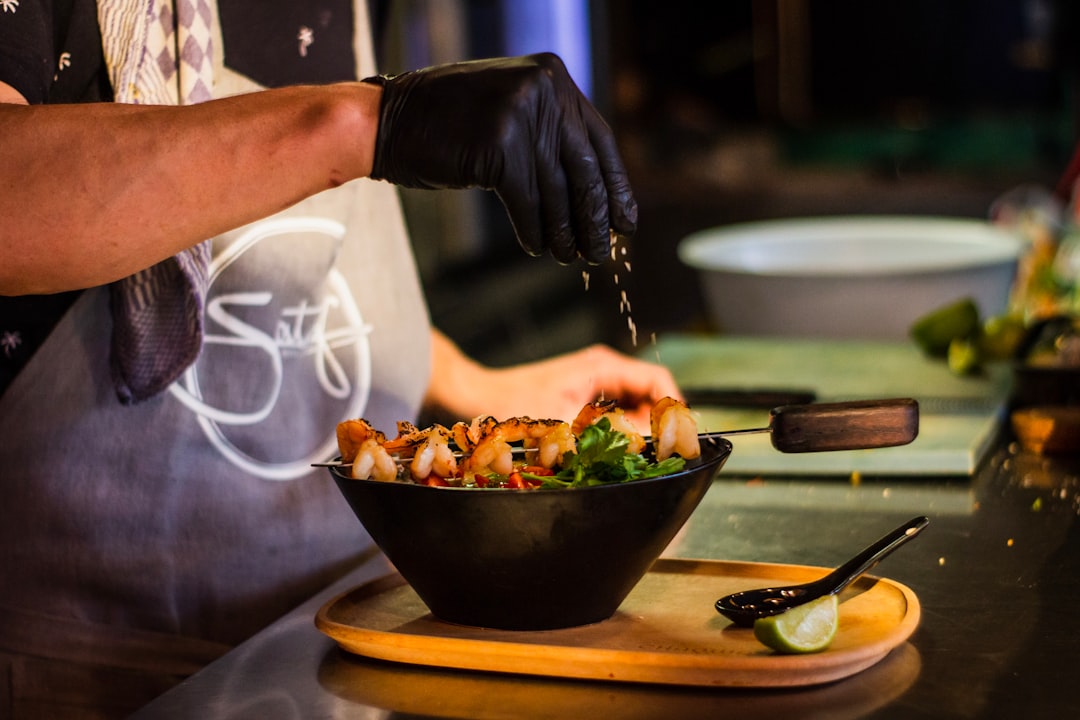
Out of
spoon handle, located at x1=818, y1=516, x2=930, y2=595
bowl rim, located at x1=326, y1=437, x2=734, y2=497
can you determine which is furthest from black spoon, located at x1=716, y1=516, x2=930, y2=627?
bowl rim, located at x1=326, y1=437, x2=734, y2=497

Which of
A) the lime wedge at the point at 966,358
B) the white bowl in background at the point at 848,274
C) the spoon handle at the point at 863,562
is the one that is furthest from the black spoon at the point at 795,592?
the white bowl in background at the point at 848,274

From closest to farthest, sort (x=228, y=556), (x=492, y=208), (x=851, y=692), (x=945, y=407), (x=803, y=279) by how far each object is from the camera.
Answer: (x=851, y=692), (x=228, y=556), (x=945, y=407), (x=803, y=279), (x=492, y=208)

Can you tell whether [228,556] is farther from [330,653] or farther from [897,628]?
[897,628]

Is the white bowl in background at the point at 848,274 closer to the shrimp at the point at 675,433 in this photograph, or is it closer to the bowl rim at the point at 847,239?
the bowl rim at the point at 847,239

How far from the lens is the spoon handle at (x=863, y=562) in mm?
1025

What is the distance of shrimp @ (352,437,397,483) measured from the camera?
0.96 metres

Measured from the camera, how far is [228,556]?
140 cm

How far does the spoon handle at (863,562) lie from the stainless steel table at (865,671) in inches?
2.4

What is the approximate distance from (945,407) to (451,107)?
0.99m

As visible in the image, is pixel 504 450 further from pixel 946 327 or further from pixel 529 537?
pixel 946 327

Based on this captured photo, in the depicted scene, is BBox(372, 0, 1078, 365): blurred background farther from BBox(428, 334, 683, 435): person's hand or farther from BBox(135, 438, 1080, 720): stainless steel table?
BBox(135, 438, 1080, 720): stainless steel table

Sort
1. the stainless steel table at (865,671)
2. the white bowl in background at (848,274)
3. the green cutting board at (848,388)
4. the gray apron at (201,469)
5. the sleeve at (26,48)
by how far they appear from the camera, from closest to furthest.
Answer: the stainless steel table at (865,671), the sleeve at (26,48), the gray apron at (201,469), the green cutting board at (848,388), the white bowl in background at (848,274)

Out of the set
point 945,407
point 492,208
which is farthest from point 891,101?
point 945,407

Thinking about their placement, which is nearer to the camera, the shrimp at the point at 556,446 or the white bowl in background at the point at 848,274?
the shrimp at the point at 556,446
